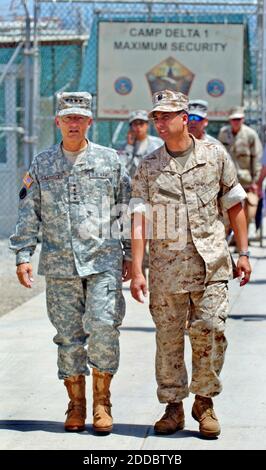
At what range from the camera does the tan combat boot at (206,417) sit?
18.5 feet

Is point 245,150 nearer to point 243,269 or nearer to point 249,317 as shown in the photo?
point 249,317

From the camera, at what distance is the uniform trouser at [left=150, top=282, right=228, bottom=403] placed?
18.6 feet

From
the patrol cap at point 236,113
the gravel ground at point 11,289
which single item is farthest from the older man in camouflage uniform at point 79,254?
the patrol cap at point 236,113

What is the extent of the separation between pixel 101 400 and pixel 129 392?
96 cm

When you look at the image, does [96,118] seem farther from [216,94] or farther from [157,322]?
[157,322]

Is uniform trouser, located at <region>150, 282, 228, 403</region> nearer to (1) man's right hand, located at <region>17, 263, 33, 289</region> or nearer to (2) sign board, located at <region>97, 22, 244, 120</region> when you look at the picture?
(1) man's right hand, located at <region>17, 263, 33, 289</region>

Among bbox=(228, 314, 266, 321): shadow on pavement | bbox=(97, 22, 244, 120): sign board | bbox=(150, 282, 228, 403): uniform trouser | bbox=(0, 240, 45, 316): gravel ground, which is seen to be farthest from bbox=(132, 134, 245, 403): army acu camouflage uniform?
bbox=(97, 22, 244, 120): sign board

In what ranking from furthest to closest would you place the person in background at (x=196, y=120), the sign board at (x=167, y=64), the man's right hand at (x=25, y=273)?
the sign board at (x=167, y=64) < the person in background at (x=196, y=120) < the man's right hand at (x=25, y=273)

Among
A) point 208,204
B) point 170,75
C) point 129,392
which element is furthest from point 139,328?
point 170,75

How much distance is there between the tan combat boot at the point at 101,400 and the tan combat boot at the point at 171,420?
0.82 ft

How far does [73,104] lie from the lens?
19.1ft

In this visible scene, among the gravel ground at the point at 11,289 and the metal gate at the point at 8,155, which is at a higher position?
the metal gate at the point at 8,155

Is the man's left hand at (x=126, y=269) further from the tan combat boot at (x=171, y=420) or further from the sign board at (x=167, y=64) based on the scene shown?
the sign board at (x=167, y=64)

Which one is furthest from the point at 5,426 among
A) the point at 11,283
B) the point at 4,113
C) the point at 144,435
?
the point at 4,113
